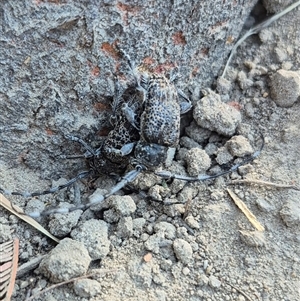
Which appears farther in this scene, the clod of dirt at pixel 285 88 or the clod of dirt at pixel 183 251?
the clod of dirt at pixel 285 88

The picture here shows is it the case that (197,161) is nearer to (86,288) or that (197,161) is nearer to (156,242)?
(156,242)

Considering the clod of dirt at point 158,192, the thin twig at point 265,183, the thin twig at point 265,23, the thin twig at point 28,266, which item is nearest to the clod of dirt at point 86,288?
the thin twig at point 28,266

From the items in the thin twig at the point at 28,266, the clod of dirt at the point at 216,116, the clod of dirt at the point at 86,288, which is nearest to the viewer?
the clod of dirt at the point at 86,288

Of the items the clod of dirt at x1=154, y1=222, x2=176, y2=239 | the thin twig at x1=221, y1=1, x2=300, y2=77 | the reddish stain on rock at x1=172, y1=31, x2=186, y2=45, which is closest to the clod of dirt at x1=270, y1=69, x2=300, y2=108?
the thin twig at x1=221, y1=1, x2=300, y2=77

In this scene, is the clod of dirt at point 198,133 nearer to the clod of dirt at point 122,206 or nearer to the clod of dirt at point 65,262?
the clod of dirt at point 122,206

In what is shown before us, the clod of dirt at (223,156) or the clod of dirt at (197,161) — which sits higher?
the clod of dirt at (223,156)

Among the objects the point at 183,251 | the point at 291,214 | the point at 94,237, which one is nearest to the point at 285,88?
the point at 291,214

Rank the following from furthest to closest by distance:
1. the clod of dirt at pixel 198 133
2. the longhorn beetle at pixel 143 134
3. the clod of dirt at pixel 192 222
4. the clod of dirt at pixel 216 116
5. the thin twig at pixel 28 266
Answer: the clod of dirt at pixel 198 133 → the clod of dirt at pixel 216 116 → the longhorn beetle at pixel 143 134 → the clod of dirt at pixel 192 222 → the thin twig at pixel 28 266

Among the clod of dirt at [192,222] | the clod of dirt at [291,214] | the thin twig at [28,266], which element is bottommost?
the thin twig at [28,266]
